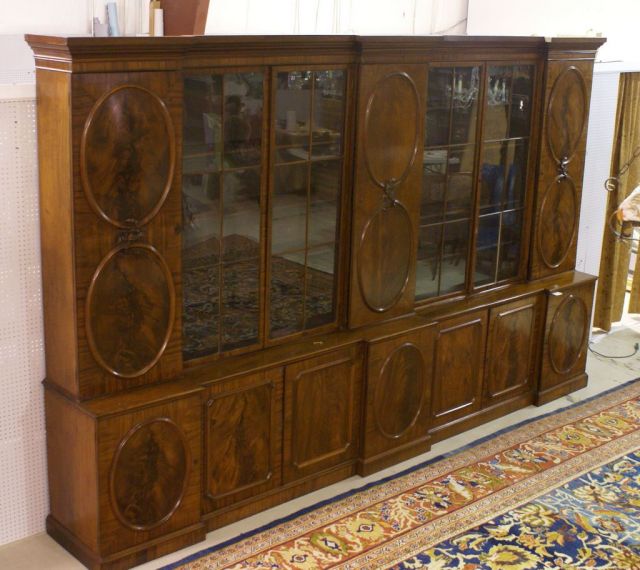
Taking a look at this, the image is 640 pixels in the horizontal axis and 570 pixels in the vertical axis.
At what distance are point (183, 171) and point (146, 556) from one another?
1.66 meters

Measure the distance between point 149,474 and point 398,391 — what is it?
1.50 metres

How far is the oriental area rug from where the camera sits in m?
4.38

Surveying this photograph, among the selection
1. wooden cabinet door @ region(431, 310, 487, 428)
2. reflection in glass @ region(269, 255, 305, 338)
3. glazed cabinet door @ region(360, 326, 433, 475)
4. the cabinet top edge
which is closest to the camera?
the cabinet top edge

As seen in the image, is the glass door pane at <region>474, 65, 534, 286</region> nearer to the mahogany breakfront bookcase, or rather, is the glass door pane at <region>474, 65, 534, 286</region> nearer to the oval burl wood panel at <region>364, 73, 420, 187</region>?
the mahogany breakfront bookcase

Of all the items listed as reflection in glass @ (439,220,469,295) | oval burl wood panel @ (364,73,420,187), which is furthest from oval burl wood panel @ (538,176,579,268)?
oval burl wood panel @ (364,73,420,187)

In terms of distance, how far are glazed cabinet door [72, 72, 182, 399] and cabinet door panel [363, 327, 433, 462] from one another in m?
1.24

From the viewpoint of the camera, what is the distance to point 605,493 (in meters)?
5.02

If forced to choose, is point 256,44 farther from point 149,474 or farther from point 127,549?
point 127,549

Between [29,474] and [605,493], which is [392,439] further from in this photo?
[29,474]

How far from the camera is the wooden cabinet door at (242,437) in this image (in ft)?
14.4

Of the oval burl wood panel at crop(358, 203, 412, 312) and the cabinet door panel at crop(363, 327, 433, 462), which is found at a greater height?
the oval burl wood panel at crop(358, 203, 412, 312)

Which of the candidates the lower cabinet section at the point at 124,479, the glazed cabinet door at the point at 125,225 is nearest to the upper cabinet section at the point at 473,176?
the glazed cabinet door at the point at 125,225

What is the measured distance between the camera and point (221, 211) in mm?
4273

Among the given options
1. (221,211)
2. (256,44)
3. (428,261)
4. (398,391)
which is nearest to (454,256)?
(428,261)
